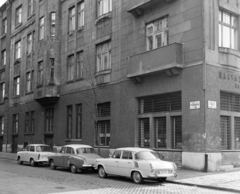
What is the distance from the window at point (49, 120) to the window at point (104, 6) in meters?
10.3

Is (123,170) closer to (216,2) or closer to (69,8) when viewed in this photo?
(216,2)

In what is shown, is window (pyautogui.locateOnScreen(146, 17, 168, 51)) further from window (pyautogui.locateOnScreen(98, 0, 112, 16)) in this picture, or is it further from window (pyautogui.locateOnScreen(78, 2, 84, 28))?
window (pyautogui.locateOnScreen(78, 2, 84, 28))

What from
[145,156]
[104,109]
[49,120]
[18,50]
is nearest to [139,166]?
[145,156]

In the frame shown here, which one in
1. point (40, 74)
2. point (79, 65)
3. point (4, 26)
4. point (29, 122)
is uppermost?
point (4, 26)

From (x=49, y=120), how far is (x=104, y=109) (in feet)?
27.7

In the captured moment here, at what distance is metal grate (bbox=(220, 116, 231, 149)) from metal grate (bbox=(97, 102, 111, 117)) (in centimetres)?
858

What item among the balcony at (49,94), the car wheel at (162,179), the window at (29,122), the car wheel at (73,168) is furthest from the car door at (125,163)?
the window at (29,122)

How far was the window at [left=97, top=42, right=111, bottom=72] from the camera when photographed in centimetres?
2511

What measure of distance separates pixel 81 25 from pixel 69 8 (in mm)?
2589

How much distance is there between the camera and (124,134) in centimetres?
2275

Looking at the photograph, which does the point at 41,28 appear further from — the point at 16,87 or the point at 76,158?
the point at 76,158

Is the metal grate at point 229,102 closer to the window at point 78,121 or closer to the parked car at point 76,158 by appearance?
the parked car at point 76,158

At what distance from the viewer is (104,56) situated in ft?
83.7

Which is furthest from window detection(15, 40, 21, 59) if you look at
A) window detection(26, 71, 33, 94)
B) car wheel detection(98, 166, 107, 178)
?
car wheel detection(98, 166, 107, 178)
